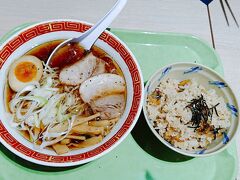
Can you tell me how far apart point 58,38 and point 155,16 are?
0.60 meters

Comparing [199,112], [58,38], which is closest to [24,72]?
[58,38]

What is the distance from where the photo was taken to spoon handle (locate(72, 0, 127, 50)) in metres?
1.51

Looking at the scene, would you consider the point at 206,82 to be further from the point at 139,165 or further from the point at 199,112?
the point at 139,165

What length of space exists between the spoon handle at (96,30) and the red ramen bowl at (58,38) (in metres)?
0.03

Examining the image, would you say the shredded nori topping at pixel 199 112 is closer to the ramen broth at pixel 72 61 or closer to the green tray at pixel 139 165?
the green tray at pixel 139 165

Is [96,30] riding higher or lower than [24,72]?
higher

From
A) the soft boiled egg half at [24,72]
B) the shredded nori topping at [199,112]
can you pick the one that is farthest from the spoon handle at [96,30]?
the shredded nori topping at [199,112]

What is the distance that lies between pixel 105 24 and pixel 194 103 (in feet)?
1.73

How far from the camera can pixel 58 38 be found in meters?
1.57

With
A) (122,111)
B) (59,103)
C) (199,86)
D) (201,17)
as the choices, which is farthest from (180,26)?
(59,103)

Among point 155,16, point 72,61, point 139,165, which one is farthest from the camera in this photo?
point 155,16

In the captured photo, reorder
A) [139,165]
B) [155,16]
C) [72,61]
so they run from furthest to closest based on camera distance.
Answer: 1. [155,16]
2. [72,61]
3. [139,165]

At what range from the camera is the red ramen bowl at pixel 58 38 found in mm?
1300

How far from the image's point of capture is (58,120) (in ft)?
4.84
